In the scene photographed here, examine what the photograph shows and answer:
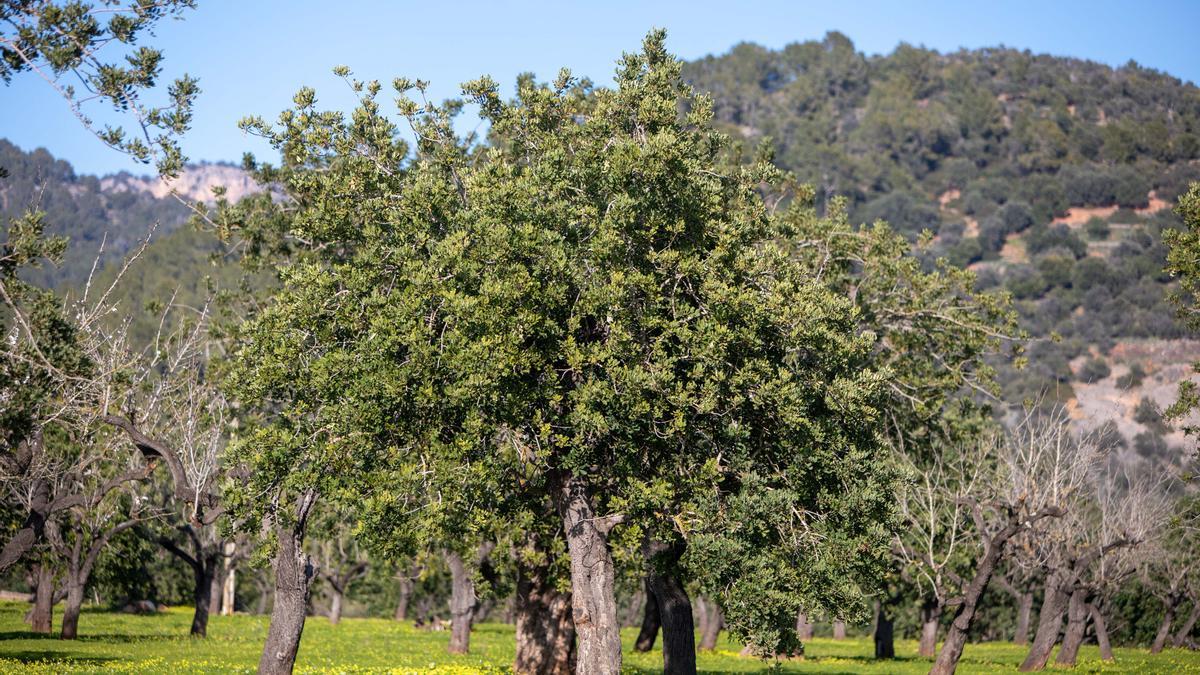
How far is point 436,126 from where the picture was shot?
83.7 feet

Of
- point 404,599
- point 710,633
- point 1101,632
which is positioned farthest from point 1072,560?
point 404,599

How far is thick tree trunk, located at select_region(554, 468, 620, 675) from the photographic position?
23.3m

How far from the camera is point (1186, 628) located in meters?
60.2

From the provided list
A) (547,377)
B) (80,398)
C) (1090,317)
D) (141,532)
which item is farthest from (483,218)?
(1090,317)

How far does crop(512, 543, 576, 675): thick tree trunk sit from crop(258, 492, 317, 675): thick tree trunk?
7855 millimetres

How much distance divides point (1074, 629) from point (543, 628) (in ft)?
85.0

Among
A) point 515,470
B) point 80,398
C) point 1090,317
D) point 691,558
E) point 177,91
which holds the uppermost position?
point 1090,317

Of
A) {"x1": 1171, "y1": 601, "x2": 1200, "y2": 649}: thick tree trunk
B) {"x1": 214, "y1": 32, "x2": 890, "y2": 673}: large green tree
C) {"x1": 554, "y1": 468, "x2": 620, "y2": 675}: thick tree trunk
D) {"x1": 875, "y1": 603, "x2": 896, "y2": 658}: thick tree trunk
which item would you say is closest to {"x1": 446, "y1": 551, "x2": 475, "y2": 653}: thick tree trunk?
{"x1": 875, "y1": 603, "x2": 896, "y2": 658}: thick tree trunk

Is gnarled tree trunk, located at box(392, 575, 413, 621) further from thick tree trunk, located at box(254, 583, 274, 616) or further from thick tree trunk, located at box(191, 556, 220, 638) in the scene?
thick tree trunk, located at box(191, 556, 220, 638)

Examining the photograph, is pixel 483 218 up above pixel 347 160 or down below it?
below

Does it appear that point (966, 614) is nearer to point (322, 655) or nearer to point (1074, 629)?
point (1074, 629)

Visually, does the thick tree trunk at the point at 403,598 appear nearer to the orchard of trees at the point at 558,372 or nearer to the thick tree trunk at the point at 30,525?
the thick tree trunk at the point at 30,525

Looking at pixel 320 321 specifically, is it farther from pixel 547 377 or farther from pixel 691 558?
pixel 691 558

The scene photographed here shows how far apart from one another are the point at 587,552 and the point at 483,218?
7.54 metres
